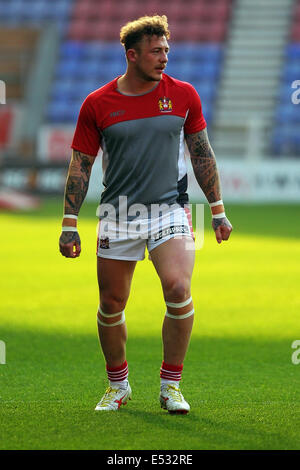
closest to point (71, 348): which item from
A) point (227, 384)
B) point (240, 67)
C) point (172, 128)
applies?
point (227, 384)

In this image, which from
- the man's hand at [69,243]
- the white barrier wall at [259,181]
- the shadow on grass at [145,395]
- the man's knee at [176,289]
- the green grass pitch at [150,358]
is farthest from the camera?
the white barrier wall at [259,181]

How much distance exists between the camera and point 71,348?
670 centimetres

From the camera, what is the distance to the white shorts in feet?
15.7

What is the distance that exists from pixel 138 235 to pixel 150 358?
1.76 m

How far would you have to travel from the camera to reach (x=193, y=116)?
490 cm

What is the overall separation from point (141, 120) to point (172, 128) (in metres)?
0.17

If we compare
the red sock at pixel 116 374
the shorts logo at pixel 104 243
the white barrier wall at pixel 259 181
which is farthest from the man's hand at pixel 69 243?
the white barrier wall at pixel 259 181

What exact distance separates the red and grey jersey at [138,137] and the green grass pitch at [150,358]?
115 centimetres

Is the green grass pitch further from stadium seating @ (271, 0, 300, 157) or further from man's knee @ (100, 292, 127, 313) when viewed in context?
stadium seating @ (271, 0, 300, 157)

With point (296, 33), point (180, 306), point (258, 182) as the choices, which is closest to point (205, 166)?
point (180, 306)

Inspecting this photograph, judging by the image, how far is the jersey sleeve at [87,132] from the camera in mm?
4746

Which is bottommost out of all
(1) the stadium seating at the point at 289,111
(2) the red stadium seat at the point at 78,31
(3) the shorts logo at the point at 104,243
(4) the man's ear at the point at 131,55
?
(1) the stadium seating at the point at 289,111

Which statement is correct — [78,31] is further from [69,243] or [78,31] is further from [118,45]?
[69,243]

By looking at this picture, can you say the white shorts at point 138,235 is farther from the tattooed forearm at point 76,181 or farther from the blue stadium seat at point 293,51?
the blue stadium seat at point 293,51
